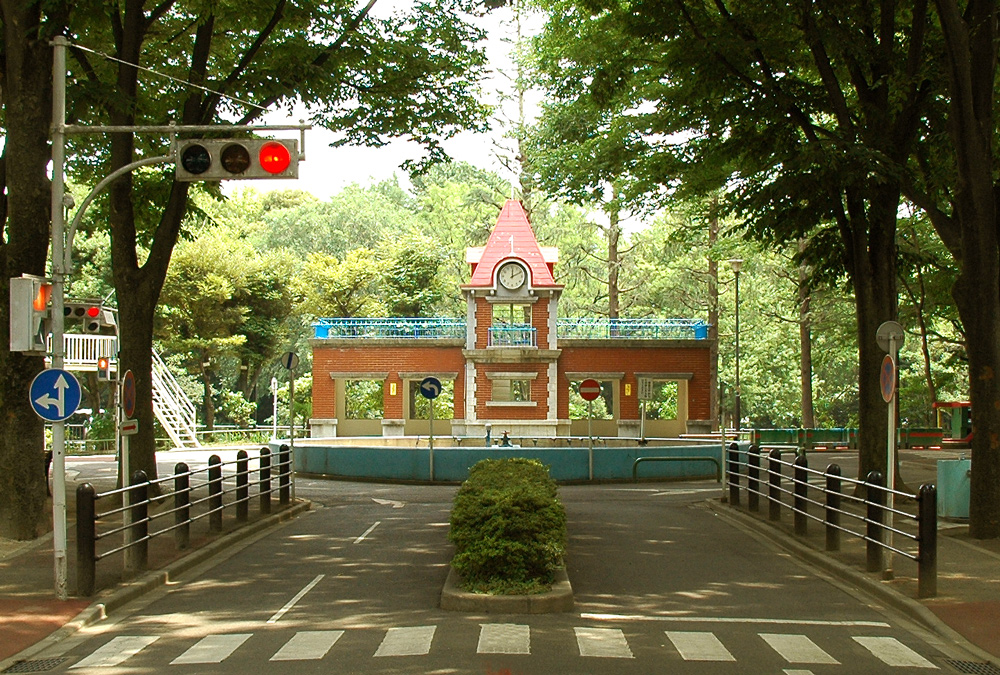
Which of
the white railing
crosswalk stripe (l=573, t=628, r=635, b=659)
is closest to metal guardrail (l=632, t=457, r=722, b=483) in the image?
crosswalk stripe (l=573, t=628, r=635, b=659)

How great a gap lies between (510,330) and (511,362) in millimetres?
1338

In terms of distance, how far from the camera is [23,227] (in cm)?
1555

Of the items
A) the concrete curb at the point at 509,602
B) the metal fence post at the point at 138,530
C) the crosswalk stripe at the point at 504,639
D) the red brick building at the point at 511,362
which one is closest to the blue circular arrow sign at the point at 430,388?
the metal fence post at the point at 138,530

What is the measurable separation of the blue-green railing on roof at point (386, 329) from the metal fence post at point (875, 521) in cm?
3358

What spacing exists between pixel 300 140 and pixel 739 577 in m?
7.41

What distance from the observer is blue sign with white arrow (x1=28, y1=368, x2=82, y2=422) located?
1145 centimetres

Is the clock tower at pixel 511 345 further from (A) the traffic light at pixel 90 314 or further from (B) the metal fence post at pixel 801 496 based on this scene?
(B) the metal fence post at pixel 801 496

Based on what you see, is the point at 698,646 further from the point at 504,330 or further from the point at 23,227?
the point at 504,330

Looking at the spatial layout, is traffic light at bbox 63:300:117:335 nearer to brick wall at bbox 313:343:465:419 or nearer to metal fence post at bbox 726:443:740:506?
metal fence post at bbox 726:443:740:506

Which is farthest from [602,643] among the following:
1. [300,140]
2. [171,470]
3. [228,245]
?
[228,245]

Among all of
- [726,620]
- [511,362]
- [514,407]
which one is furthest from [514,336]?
[726,620]

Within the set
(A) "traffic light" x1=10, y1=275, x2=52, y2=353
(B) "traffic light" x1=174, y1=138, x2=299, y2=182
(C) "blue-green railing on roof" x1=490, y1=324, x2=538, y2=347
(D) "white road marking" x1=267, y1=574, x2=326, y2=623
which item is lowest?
(D) "white road marking" x1=267, y1=574, x2=326, y2=623

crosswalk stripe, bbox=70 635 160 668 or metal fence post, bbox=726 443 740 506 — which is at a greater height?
metal fence post, bbox=726 443 740 506

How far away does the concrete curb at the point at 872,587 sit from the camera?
10.0m
